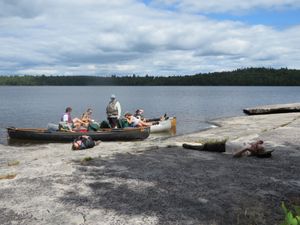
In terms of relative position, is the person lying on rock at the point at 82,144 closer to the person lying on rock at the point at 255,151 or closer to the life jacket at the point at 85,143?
the life jacket at the point at 85,143

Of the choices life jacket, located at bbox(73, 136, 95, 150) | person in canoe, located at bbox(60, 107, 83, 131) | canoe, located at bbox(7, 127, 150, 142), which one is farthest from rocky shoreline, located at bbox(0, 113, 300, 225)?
person in canoe, located at bbox(60, 107, 83, 131)

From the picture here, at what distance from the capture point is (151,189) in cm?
738

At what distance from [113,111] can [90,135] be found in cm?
186

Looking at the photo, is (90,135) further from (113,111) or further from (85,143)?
(85,143)

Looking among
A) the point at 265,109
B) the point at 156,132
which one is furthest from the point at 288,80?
the point at 156,132

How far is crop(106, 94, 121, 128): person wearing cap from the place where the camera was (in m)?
19.2

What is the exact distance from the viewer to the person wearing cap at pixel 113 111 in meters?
19.2

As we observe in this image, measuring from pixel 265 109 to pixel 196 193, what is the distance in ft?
91.6

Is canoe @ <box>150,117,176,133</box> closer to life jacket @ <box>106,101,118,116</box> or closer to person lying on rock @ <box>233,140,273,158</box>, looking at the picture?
life jacket @ <box>106,101,118,116</box>

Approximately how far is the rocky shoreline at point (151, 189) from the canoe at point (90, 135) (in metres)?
7.76

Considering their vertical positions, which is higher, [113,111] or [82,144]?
[113,111]

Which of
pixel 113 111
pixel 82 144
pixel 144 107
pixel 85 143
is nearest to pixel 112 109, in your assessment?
pixel 113 111

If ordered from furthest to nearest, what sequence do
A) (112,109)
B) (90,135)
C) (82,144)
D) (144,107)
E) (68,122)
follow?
(144,107) < (68,122) < (112,109) < (90,135) < (82,144)

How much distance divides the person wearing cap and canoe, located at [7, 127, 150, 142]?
0.92m
